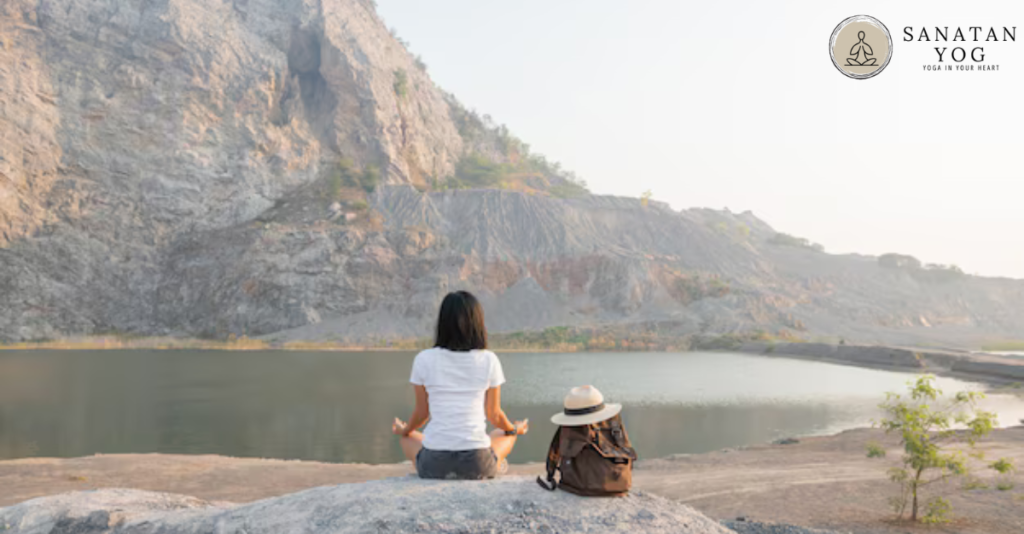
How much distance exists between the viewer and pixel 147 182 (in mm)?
62281

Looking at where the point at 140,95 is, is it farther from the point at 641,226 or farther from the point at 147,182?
the point at 641,226

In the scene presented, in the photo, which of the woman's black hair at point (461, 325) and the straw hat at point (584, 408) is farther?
the woman's black hair at point (461, 325)

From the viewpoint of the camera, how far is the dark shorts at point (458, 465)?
5.34 m

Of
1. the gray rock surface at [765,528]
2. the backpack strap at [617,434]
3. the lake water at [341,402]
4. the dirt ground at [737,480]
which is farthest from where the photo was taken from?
the lake water at [341,402]

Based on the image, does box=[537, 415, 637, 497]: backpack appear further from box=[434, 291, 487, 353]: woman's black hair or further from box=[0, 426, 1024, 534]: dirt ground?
box=[0, 426, 1024, 534]: dirt ground

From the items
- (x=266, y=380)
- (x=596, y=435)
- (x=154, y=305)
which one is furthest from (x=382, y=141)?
(x=596, y=435)

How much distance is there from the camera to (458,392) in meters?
5.29

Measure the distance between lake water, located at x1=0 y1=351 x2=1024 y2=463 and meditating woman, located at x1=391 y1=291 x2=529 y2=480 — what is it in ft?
36.1

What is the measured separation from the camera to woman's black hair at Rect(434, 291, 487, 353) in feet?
17.2

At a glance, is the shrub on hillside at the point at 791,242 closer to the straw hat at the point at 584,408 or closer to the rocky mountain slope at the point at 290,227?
the rocky mountain slope at the point at 290,227

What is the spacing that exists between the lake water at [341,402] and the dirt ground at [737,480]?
8.79ft

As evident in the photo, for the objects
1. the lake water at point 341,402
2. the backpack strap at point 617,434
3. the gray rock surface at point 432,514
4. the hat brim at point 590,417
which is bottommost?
the lake water at point 341,402

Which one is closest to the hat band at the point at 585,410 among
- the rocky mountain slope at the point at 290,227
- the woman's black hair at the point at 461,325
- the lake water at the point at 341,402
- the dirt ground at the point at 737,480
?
the woman's black hair at the point at 461,325

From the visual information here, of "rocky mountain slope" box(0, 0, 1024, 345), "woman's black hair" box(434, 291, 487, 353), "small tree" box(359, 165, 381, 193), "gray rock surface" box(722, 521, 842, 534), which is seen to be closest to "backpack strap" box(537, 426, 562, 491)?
"woman's black hair" box(434, 291, 487, 353)
